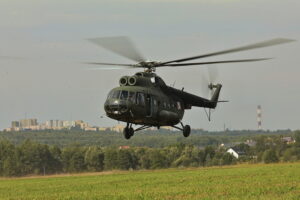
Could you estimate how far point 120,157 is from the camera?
160m

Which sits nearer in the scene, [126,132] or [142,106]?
[142,106]

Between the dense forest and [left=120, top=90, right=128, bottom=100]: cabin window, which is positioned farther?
the dense forest

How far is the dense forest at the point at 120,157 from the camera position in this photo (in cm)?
15812

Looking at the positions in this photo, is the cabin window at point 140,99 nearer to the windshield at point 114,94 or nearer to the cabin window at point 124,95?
the cabin window at point 124,95

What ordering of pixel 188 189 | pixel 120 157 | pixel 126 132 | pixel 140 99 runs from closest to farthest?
1. pixel 140 99
2. pixel 126 132
3. pixel 188 189
4. pixel 120 157

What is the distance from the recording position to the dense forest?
158 m

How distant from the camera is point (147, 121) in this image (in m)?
36.8

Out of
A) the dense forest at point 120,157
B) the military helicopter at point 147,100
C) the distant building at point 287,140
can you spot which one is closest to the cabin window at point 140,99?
the military helicopter at point 147,100

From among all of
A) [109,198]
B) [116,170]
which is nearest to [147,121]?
[109,198]

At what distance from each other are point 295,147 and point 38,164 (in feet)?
211

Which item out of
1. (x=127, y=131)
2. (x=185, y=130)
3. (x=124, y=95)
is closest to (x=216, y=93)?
(x=185, y=130)

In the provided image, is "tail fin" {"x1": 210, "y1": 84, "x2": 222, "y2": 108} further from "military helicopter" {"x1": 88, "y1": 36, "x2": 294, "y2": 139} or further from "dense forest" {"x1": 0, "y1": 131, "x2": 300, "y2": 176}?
"dense forest" {"x1": 0, "y1": 131, "x2": 300, "y2": 176}

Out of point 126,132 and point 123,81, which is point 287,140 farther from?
point 123,81

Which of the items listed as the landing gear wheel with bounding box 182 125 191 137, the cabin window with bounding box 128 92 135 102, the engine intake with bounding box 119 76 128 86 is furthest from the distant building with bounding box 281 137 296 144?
the cabin window with bounding box 128 92 135 102
